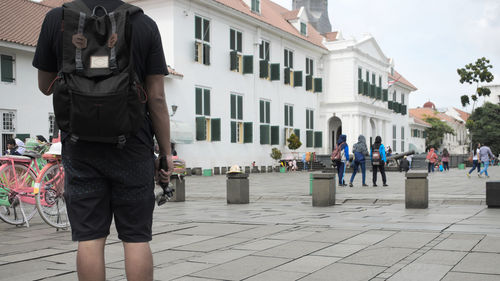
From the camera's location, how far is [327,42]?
45.2m

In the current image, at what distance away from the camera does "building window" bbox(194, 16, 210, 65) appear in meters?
29.5

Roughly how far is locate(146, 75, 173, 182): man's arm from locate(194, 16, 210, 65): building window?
26.7 m

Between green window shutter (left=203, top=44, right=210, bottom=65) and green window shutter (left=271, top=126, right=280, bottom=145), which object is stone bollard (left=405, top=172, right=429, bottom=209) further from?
green window shutter (left=271, top=126, right=280, bottom=145)

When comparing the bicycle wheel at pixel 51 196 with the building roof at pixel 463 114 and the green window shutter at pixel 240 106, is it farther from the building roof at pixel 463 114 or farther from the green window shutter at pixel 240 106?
the building roof at pixel 463 114

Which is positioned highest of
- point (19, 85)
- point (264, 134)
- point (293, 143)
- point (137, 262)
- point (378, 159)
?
point (19, 85)

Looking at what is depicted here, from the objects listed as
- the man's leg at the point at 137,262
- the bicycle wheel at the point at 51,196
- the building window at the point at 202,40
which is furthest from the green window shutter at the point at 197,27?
the man's leg at the point at 137,262

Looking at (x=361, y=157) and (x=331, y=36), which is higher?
(x=331, y=36)

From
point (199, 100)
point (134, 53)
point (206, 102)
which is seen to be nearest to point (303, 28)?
point (206, 102)

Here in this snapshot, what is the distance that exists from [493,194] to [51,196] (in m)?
7.79

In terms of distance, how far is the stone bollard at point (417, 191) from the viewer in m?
10.7

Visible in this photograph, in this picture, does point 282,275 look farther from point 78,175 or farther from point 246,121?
point 246,121

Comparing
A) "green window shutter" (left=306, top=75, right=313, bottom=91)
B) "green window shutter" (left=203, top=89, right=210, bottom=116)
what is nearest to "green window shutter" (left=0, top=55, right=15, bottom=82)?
"green window shutter" (left=203, top=89, right=210, bottom=116)

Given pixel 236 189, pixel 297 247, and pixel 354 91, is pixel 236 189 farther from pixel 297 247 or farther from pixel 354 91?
pixel 354 91

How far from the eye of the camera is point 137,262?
9.49 ft
